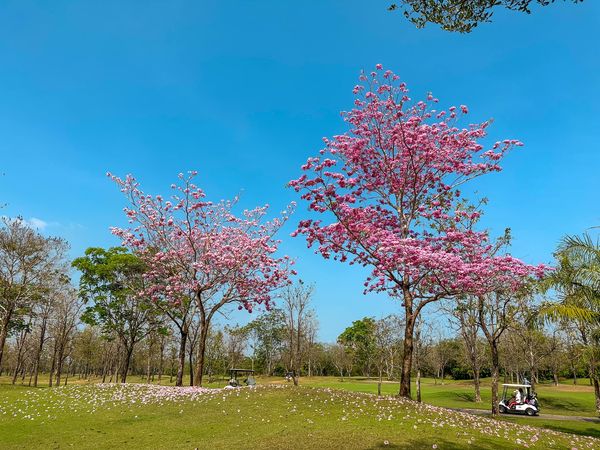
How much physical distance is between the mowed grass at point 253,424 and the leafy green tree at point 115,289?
1959 centimetres

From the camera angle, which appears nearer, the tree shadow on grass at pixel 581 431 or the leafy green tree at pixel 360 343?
the tree shadow on grass at pixel 581 431

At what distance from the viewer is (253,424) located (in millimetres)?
14242

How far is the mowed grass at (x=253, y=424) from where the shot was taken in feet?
40.0

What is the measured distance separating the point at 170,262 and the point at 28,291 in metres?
18.6

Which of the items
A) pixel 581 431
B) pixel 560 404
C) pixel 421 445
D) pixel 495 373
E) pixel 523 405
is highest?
pixel 495 373

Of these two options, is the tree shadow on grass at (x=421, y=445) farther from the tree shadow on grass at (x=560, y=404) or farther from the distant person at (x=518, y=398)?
the tree shadow on grass at (x=560, y=404)

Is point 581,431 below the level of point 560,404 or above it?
above

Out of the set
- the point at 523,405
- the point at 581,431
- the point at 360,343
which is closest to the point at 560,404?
the point at 523,405

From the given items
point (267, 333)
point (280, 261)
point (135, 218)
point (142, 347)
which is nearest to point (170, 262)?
point (135, 218)

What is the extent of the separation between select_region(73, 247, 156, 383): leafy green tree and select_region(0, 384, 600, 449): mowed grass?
1959 centimetres

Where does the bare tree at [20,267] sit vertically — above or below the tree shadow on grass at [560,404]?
above

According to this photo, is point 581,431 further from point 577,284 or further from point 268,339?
point 268,339

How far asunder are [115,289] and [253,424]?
3000 cm

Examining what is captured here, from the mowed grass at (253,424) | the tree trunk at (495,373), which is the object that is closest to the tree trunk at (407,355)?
the mowed grass at (253,424)
